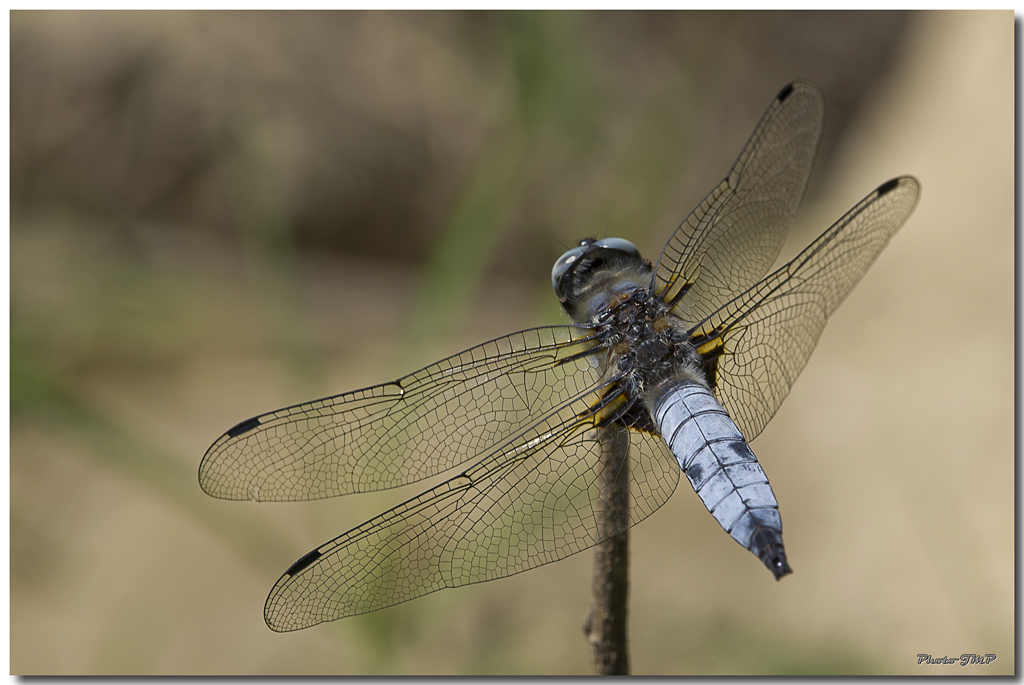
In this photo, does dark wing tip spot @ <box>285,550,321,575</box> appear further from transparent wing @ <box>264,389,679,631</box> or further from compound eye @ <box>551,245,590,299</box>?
compound eye @ <box>551,245,590,299</box>

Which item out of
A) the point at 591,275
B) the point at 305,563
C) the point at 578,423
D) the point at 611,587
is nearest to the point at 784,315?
the point at 591,275

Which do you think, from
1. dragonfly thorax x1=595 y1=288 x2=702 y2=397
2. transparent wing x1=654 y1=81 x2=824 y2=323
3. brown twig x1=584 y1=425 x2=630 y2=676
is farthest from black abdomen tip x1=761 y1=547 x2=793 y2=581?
transparent wing x1=654 y1=81 x2=824 y2=323

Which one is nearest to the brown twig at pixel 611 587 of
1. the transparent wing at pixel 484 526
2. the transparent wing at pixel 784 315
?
the transparent wing at pixel 484 526

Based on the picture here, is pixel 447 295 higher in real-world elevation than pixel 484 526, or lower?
higher

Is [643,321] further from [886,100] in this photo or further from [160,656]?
[886,100]

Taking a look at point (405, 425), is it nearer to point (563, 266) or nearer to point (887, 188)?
point (563, 266)

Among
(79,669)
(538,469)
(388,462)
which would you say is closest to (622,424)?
(538,469)

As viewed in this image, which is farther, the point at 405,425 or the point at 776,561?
the point at 405,425

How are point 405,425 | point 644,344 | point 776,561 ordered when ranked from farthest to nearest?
point 405,425 < point 644,344 < point 776,561
